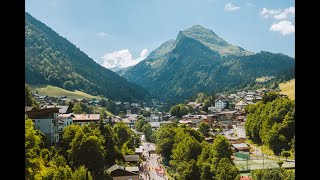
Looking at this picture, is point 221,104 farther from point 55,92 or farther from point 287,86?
point 55,92

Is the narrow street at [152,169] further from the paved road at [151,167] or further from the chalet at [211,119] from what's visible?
the chalet at [211,119]

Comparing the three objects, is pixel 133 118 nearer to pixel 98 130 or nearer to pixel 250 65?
pixel 98 130

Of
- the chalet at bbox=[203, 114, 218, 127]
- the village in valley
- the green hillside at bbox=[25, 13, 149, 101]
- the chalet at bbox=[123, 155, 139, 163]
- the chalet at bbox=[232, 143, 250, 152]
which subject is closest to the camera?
the village in valley

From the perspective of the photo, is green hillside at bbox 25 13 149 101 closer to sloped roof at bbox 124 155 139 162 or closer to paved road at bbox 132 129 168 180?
paved road at bbox 132 129 168 180

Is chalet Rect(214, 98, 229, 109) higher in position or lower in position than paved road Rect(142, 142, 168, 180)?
higher

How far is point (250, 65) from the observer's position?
16088 cm

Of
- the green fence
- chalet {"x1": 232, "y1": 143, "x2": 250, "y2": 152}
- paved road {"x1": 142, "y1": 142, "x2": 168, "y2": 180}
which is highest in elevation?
chalet {"x1": 232, "y1": 143, "x2": 250, "y2": 152}

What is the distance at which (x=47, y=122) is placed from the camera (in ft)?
90.9

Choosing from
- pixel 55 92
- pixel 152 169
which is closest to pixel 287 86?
pixel 55 92

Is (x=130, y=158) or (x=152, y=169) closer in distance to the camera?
(x=130, y=158)

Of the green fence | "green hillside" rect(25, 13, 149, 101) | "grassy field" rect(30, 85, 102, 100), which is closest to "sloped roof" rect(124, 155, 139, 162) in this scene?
the green fence

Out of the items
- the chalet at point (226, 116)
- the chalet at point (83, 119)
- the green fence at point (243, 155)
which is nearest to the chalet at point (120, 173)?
the chalet at point (83, 119)

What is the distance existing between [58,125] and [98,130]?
338cm

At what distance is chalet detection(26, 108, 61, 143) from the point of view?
2723cm
